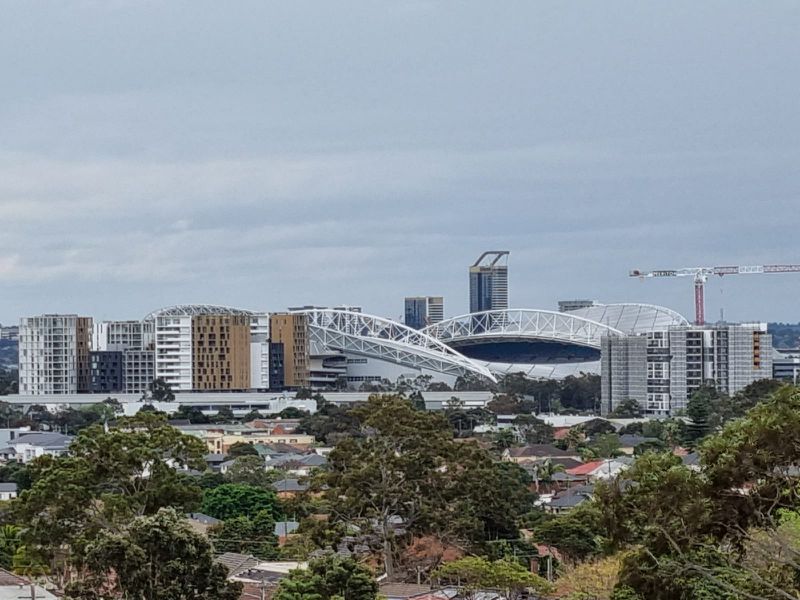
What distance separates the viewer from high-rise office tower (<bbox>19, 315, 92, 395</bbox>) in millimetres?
137125

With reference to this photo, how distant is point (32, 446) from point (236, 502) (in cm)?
3331

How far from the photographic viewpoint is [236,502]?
5397cm

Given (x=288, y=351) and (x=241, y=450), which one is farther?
(x=288, y=351)

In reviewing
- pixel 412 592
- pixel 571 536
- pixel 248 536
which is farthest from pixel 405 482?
pixel 248 536

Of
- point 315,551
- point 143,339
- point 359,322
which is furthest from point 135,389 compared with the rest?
point 315,551

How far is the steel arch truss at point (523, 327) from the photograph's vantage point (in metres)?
152

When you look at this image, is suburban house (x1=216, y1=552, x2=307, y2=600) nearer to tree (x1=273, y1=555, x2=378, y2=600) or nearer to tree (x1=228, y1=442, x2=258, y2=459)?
tree (x1=273, y1=555, x2=378, y2=600)

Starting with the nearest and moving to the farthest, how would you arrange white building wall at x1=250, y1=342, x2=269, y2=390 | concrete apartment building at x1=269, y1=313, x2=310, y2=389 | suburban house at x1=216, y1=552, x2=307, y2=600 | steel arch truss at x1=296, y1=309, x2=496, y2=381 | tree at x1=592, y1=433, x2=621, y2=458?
suburban house at x1=216, y1=552, x2=307, y2=600
tree at x1=592, y1=433, x2=621, y2=458
white building wall at x1=250, y1=342, x2=269, y2=390
concrete apartment building at x1=269, y1=313, x2=310, y2=389
steel arch truss at x1=296, y1=309, x2=496, y2=381

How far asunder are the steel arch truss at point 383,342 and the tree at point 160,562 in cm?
11515

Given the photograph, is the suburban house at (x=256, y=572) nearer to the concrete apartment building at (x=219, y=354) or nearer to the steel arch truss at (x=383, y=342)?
the concrete apartment building at (x=219, y=354)

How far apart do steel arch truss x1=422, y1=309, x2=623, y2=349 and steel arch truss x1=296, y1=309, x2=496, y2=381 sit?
5602mm

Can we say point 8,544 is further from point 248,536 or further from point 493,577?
point 493,577

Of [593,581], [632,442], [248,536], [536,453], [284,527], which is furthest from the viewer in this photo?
[632,442]

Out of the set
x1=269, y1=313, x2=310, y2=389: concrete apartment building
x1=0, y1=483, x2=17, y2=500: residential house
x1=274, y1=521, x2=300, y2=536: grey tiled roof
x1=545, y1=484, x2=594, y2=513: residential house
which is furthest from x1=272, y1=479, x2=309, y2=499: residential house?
x1=269, y1=313, x2=310, y2=389: concrete apartment building
